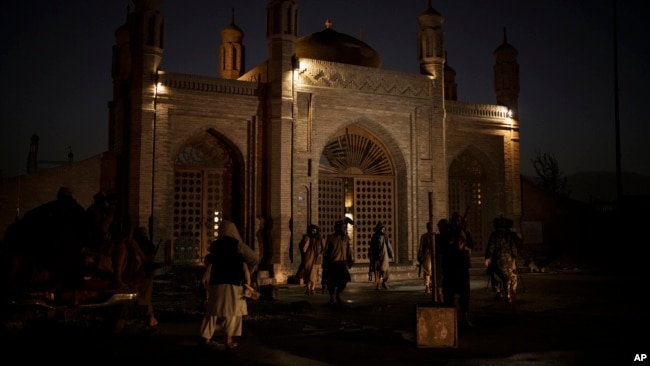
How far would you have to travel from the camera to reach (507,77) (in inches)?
901

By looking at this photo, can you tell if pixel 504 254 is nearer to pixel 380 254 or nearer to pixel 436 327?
pixel 380 254

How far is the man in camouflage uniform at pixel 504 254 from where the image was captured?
11820 millimetres

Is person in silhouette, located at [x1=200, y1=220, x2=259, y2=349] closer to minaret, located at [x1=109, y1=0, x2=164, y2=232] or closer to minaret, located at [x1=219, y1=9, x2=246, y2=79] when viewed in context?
minaret, located at [x1=109, y1=0, x2=164, y2=232]

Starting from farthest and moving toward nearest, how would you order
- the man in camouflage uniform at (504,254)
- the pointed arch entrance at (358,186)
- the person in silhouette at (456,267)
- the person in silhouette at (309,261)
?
the pointed arch entrance at (358,186), the person in silhouette at (309,261), the man in camouflage uniform at (504,254), the person in silhouette at (456,267)

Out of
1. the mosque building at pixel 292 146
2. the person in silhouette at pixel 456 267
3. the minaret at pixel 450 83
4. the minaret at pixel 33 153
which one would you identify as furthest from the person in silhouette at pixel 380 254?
the minaret at pixel 33 153

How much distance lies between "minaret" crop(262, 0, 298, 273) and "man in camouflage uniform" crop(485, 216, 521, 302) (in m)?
6.93

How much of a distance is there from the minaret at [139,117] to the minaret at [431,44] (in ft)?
28.0

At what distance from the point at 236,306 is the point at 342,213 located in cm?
Result: 1213

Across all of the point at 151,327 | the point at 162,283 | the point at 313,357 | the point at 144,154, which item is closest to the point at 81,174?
the point at 144,154

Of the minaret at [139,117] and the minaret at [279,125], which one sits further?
the minaret at [279,125]

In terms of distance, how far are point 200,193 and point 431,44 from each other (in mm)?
9056

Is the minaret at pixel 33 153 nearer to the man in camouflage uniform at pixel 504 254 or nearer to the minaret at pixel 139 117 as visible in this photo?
the minaret at pixel 139 117

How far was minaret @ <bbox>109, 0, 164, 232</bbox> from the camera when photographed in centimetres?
1633

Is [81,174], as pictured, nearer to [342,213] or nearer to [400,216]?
[342,213]
